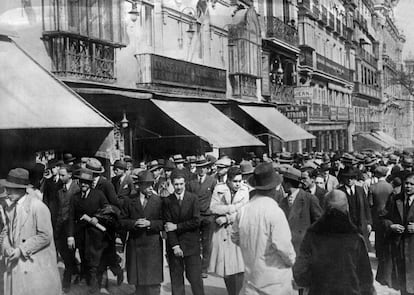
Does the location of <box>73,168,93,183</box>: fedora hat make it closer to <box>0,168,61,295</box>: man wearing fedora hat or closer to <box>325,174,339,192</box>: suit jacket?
<box>0,168,61,295</box>: man wearing fedora hat

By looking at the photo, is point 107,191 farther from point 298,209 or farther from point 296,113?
point 296,113

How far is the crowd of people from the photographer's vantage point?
14.0 ft

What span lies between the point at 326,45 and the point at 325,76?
2.80m

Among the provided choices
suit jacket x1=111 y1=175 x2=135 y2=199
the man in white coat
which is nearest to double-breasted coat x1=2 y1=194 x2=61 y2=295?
the man in white coat

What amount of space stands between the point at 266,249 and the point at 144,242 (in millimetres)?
2101

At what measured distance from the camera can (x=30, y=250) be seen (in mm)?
4672

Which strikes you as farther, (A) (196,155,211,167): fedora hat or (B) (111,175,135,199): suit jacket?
(A) (196,155,211,167): fedora hat

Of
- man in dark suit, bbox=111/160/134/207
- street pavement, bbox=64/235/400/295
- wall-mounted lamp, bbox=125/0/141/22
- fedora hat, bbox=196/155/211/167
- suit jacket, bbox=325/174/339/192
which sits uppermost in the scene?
wall-mounted lamp, bbox=125/0/141/22

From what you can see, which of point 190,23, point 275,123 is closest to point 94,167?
point 190,23

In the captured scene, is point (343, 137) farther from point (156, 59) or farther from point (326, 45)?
point (156, 59)

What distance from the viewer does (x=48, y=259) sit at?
15.9ft

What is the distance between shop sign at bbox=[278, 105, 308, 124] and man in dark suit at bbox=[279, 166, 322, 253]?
17979mm

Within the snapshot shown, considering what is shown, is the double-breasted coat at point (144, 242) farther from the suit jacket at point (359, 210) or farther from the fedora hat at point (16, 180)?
the suit jacket at point (359, 210)

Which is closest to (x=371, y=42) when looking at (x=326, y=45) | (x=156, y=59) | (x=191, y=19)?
(x=326, y=45)
